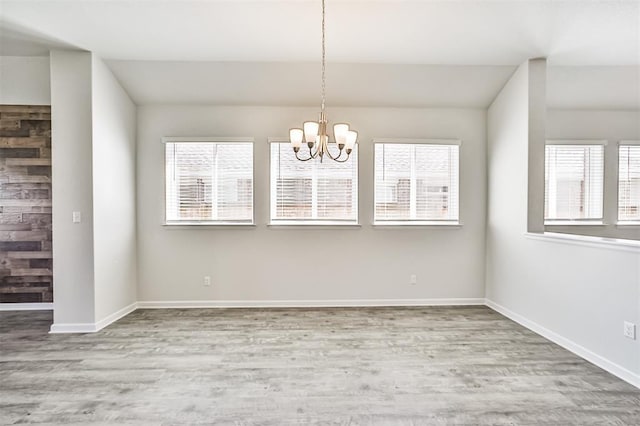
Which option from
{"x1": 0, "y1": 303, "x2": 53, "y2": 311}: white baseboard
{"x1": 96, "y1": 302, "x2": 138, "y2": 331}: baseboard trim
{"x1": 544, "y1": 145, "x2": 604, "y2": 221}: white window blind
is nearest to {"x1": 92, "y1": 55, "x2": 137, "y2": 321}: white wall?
{"x1": 96, "y1": 302, "x2": 138, "y2": 331}: baseboard trim

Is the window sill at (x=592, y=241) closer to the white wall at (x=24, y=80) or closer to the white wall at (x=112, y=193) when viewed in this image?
the white wall at (x=112, y=193)

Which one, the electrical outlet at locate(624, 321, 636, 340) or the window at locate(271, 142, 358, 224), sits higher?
the window at locate(271, 142, 358, 224)

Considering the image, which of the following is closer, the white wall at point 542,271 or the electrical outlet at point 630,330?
the electrical outlet at point 630,330

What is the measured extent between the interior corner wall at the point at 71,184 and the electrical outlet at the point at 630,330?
5.05m

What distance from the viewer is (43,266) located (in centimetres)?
463

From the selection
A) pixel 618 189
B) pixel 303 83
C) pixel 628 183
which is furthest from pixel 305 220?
pixel 628 183

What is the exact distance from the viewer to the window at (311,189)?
184 inches

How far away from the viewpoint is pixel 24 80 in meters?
4.05

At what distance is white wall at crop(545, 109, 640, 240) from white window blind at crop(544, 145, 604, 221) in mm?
130

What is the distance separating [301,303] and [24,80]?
432cm

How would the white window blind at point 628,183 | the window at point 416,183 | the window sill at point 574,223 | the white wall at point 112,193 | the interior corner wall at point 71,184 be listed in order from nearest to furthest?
the interior corner wall at point 71,184 → the white wall at point 112,193 → the window at point 416,183 → the window sill at point 574,223 → the white window blind at point 628,183

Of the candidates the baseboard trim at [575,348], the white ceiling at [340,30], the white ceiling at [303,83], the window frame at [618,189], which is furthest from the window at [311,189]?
the window frame at [618,189]

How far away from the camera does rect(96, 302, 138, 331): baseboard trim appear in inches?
152

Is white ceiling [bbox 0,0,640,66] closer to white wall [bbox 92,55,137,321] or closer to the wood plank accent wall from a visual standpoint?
white wall [bbox 92,55,137,321]
